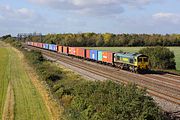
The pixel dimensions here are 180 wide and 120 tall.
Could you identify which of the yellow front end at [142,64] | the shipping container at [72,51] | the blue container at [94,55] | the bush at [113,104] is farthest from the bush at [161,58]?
the bush at [113,104]

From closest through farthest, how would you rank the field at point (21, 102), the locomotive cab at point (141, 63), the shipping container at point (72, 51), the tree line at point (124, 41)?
the field at point (21, 102)
the locomotive cab at point (141, 63)
the shipping container at point (72, 51)
the tree line at point (124, 41)

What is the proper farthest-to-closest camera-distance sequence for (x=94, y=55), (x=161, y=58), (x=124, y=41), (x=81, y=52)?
(x=124, y=41) → (x=81, y=52) → (x=94, y=55) → (x=161, y=58)

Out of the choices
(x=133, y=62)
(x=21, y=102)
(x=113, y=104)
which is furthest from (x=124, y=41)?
(x=113, y=104)

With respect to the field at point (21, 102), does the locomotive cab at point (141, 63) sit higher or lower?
higher

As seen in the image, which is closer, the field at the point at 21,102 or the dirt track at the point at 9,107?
the dirt track at the point at 9,107

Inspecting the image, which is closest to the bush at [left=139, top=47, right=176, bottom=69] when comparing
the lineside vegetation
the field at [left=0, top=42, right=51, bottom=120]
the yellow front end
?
the yellow front end

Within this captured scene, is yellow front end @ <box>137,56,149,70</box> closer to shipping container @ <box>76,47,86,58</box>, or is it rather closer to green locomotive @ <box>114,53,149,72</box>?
green locomotive @ <box>114,53,149,72</box>

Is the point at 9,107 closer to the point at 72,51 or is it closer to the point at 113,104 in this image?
the point at 113,104

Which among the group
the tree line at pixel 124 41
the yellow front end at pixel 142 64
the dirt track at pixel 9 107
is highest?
the tree line at pixel 124 41

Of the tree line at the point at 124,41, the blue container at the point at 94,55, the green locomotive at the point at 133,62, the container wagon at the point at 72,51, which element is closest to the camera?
the green locomotive at the point at 133,62

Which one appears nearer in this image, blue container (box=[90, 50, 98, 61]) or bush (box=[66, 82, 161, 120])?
bush (box=[66, 82, 161, 120])

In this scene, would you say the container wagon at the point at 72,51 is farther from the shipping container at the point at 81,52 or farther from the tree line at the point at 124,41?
the tree line at the point at 124,41

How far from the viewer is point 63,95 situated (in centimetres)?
2927

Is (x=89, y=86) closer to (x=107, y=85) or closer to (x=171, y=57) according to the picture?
(x=107, y=85)
